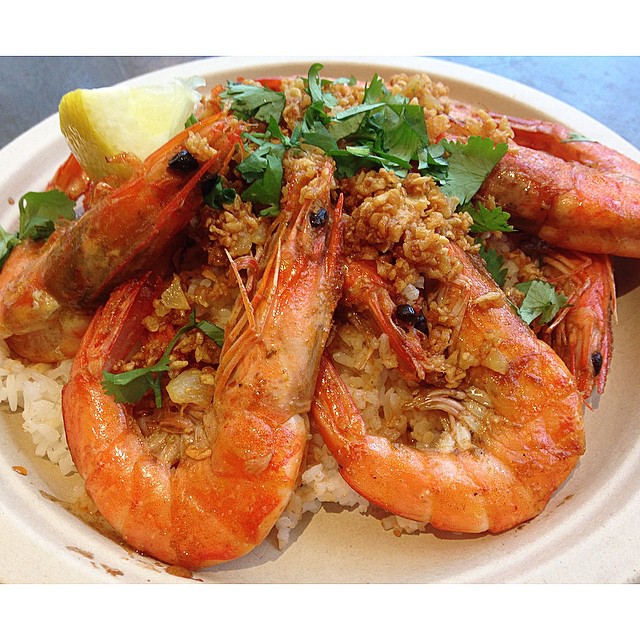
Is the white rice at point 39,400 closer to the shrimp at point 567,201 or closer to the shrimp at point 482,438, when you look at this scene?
the shrimp at point 482,438

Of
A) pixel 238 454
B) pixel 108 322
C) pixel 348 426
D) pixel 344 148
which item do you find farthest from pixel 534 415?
pixel 108 322

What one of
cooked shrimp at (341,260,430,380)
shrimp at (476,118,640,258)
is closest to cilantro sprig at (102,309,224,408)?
cooked shrimp at (341,260,430,380)

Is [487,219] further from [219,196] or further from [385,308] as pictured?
[219,196]

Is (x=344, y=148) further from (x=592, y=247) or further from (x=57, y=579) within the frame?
(x=57, y=579)

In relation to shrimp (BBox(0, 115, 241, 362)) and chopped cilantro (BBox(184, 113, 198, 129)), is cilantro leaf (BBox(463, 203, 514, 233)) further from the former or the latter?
chopped cilantro (BBox(184, 113, 198, 129))

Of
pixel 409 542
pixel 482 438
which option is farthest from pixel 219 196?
pixel 409 542

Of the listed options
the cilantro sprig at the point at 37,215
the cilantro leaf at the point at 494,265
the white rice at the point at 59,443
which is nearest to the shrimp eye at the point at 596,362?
the cilantro leaf at the point at 494,265
